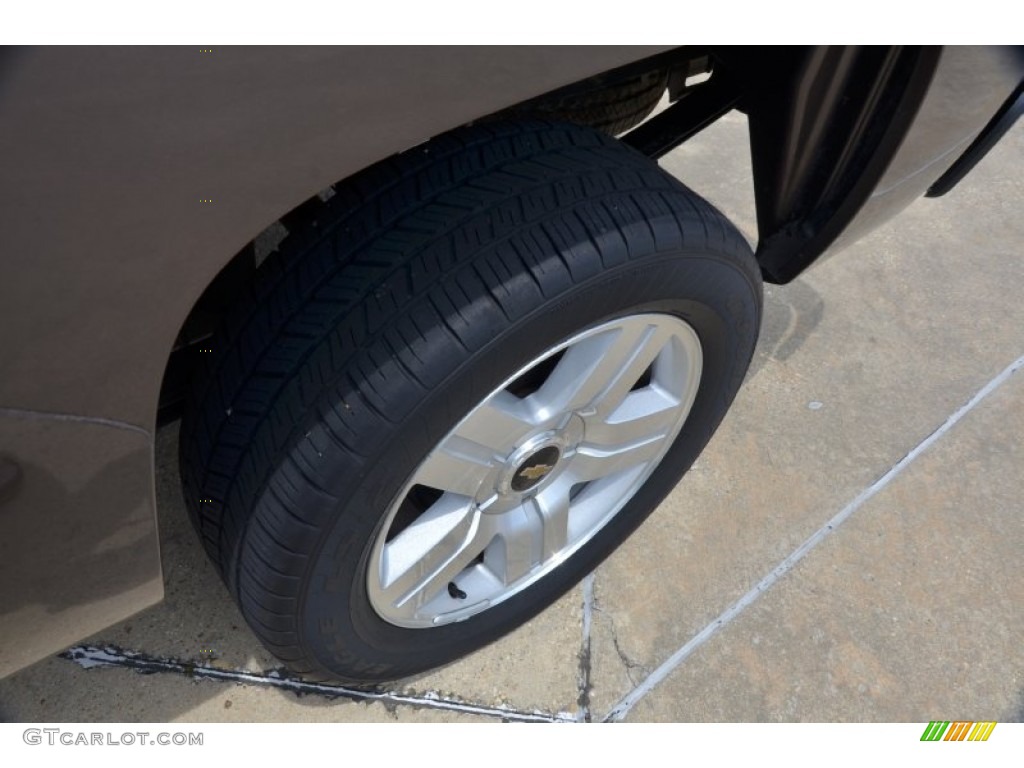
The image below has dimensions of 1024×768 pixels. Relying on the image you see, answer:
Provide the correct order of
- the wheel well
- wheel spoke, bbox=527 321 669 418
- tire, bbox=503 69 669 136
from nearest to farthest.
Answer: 1. the wheel well
2. wheel spoke, bbox=527 321 669 418
3. tire, bbox=503 69 669 136

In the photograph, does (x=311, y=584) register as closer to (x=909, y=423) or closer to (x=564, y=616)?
(x=564, y=616)

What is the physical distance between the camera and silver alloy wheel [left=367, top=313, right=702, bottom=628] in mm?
1393

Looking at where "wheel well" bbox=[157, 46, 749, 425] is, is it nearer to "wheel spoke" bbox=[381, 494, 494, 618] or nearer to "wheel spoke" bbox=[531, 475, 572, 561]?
"wheel spoke" bbox=[381, 494, 494, 618]

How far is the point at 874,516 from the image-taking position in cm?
217

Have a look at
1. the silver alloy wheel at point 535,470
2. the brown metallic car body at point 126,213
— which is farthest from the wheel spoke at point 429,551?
the brown metallic car body at point 126,213

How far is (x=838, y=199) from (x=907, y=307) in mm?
1416

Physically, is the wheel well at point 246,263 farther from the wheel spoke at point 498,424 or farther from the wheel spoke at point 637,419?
the wheel spoke at point 637,419

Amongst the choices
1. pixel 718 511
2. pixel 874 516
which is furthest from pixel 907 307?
pixel 718 511

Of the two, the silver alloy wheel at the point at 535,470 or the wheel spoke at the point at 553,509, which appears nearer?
the silver alloy wheel at the point at 535,470

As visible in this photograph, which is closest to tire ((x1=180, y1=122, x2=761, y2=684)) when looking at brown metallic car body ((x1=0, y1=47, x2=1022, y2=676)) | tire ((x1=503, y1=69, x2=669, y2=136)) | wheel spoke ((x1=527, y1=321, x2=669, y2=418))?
wheel spoke ((x1=527, y1=321, x2=669, y2=418))

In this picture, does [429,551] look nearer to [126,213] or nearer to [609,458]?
[609,458]

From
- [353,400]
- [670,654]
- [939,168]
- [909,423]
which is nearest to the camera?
[353,400]

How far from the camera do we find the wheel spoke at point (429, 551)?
4.86 feet

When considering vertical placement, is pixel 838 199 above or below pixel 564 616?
above
